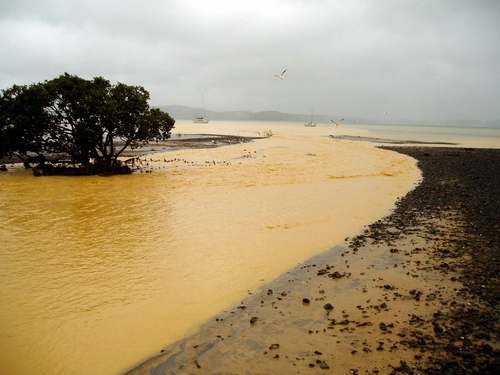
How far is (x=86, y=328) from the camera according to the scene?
6.52 m

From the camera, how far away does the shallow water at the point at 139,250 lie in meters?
6.29

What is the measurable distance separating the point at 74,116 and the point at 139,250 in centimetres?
1662

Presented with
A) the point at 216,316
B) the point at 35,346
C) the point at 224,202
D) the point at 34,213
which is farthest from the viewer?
the point at 224,202

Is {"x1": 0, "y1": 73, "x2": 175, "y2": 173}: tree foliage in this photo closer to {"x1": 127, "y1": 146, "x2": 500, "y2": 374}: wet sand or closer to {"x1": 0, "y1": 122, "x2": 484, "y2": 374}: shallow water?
{"x1": 0, "y1": 122, "x2": 484, "y2": 374}: shallow water

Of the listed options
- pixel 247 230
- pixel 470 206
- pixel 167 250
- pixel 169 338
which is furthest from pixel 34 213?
pixel 470 206

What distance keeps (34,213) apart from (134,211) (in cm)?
422

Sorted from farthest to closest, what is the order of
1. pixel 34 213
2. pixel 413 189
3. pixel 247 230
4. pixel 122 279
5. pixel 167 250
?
pixel 413 189, pixel 34 213, pixel 247 230, pixel 167 250, pixel 122 279

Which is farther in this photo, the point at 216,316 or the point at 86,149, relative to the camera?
the point at 86,149

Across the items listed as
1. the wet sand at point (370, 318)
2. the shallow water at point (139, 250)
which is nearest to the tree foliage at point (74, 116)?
the shallow water at point (139, 250)

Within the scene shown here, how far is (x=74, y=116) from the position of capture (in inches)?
905

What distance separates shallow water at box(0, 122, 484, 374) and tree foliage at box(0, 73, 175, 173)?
2659 millimetres

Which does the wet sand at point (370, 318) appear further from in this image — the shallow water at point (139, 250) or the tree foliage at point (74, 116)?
the tree foliage at point (74, 116)

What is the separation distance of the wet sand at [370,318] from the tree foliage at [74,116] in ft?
62.1

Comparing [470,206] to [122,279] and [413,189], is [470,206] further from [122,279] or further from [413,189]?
[122,279]
